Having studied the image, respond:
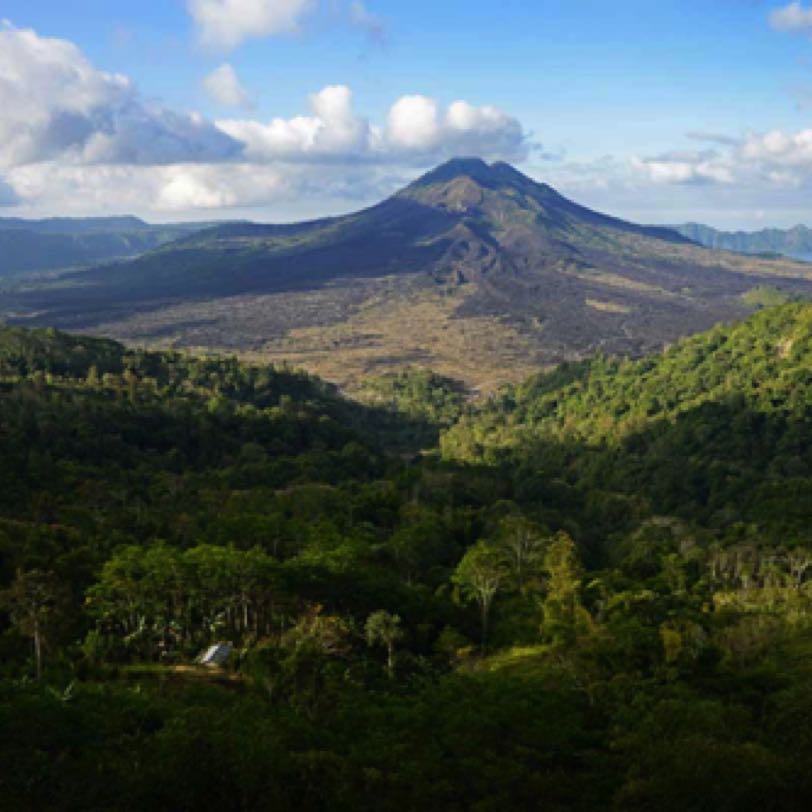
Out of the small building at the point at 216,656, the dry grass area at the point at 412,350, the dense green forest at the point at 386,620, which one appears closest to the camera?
the dense green forest at the point at 386,620

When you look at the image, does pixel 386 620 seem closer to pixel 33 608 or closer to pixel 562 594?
pixel 562 594

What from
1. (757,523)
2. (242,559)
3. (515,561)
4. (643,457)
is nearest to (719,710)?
(242,559)

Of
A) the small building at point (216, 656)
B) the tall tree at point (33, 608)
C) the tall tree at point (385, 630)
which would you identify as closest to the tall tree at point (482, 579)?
the tall tree at point (385, 630)

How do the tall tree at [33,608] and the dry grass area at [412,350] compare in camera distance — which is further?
the dry grass area at [412,350]

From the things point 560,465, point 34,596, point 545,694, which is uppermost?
point 34,596

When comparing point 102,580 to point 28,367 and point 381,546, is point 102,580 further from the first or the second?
point 28,367

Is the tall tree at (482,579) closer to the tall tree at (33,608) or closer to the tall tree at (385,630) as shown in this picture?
the tall tree at (385,630)

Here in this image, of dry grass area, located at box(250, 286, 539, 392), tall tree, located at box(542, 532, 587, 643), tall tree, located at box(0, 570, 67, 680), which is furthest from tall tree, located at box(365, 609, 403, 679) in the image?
dry grass area, located at box(250, 286, 539, 392)
